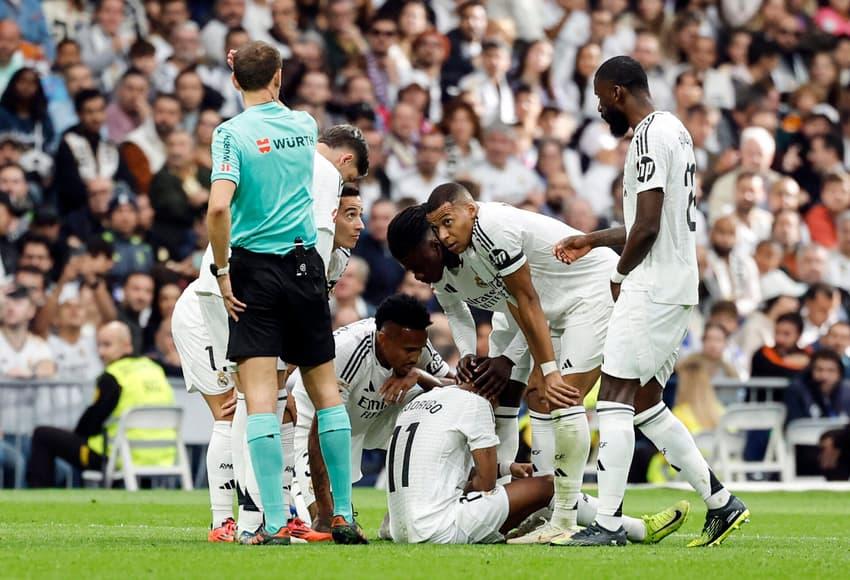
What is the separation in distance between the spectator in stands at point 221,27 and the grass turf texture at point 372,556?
29.1 feet

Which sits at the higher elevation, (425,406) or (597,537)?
(425,406)

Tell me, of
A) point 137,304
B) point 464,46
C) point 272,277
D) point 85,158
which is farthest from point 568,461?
point 464,46

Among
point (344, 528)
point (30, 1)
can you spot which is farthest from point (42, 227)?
point (344, 528)

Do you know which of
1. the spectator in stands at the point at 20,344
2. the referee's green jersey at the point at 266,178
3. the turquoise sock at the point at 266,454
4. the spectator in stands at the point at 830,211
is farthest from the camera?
the spectator in stands at the point at 830,211

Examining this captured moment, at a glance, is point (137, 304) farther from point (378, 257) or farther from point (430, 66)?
point (430, 66)

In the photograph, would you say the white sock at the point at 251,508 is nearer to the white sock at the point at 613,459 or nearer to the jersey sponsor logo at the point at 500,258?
the jersey sponsor logo at the point at 500,258

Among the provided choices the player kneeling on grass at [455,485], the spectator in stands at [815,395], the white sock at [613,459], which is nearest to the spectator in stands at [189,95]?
the spectator in stands at [815,395]

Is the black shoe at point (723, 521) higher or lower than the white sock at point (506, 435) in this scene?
lower

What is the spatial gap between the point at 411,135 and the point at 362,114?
3.03ft

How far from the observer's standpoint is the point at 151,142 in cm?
1869

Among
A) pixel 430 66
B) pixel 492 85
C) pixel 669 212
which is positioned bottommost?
pixel 669 212

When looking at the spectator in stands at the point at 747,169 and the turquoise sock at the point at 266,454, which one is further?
the spectator in stands at the point at 747,169

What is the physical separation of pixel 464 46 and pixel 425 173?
112 inches

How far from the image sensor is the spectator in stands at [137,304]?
1698cm
